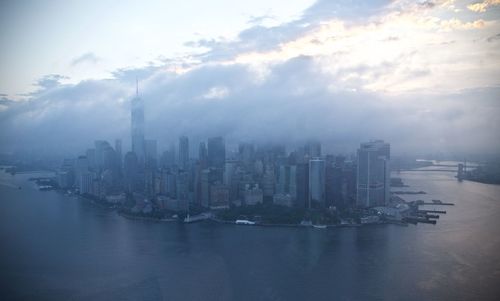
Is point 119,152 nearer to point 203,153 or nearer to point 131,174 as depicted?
point 131,174

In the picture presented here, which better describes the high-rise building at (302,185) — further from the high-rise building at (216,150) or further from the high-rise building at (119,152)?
the high-rise building at (119,152)

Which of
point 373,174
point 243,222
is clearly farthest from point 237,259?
point 373,174

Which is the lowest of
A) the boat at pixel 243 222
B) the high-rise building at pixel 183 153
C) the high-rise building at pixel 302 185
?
the boat at pixel 243 222

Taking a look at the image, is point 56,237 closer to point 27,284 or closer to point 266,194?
point 27,284

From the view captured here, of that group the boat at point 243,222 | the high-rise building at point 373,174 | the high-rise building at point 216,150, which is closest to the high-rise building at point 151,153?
the high-rise building at point 216,150

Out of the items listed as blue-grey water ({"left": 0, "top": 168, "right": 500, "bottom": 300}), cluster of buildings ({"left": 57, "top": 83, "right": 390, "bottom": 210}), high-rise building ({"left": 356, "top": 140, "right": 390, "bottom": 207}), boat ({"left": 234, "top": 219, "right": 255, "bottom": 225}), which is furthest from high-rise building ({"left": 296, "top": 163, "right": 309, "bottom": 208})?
blue-grey water ({"left": 0, "top": 168, "right": 500, "bottom": 300})

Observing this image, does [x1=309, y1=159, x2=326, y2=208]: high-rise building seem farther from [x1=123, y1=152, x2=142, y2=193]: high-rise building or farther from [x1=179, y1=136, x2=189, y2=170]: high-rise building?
[x1=123, y1=152, x2=142, y2=193]: high-rise building

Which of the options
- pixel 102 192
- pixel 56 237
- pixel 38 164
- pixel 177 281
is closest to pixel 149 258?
pixel 177 281
